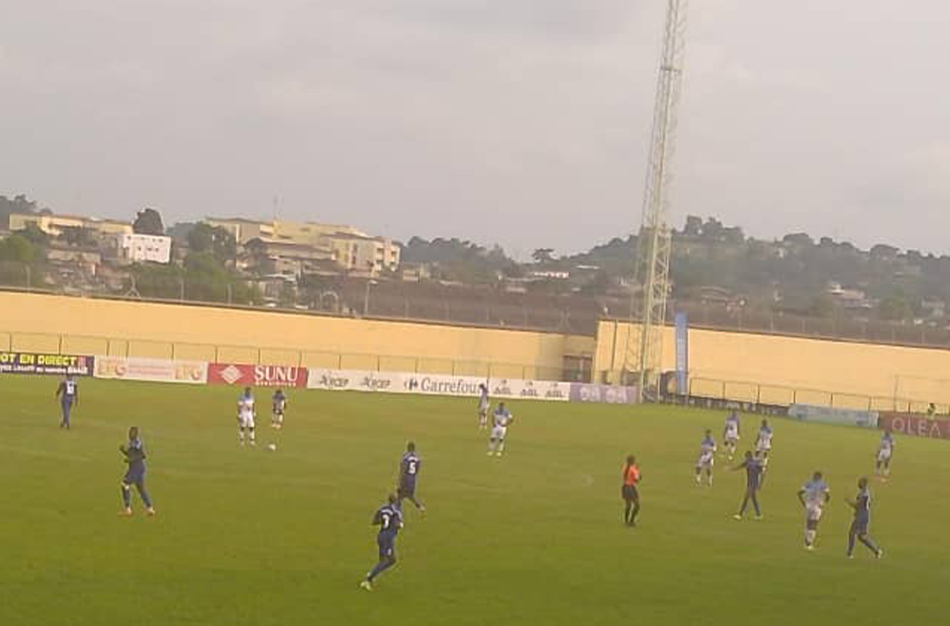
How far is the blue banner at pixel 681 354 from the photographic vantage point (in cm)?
9794

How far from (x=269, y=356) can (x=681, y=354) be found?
1136 inches

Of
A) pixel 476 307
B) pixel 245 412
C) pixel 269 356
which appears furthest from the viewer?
pixel 476 307

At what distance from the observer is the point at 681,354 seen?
98.2 meters

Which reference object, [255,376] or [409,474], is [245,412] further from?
[255,376]

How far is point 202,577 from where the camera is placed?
2102 centimetres

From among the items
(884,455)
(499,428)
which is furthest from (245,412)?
(884,455)

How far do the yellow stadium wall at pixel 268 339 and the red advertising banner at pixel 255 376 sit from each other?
7.83 meters

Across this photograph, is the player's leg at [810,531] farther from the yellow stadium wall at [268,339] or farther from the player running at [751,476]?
the yellow stadium wall at [268,339]

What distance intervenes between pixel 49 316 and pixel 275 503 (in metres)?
56.0

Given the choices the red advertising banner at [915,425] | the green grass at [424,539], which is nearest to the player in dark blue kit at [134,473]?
the green grass at [424,539]

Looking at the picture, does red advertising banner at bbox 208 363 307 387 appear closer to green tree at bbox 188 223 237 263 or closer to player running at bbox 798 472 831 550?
player running at bbox 798 472 831 550

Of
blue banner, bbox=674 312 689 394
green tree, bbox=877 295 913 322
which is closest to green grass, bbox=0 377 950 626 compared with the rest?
blue banner, bbox=674 312 689 394

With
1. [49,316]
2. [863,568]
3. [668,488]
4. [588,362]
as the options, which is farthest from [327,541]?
[588,362]

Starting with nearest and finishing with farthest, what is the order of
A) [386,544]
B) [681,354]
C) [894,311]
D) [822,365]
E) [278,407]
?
1. [386,544]
2. [278,407]
3. [681,354]
4. [822,365]
5. [894,311]
